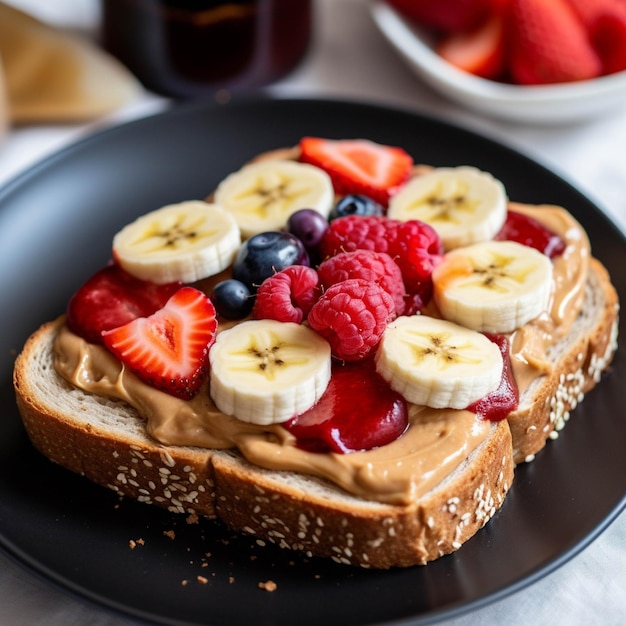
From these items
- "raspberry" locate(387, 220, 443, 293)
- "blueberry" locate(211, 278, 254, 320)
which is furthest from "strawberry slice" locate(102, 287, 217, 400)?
"raspberry" locate(387, 220, 443, 293)

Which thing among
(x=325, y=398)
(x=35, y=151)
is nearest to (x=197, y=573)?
(x=325, y=398)

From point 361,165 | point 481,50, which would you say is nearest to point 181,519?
point 361,165

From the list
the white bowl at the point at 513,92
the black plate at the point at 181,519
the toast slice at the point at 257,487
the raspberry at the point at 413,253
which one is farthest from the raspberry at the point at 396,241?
the white bowl at the point at 513,92

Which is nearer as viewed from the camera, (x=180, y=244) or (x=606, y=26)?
(x=180, y=244)

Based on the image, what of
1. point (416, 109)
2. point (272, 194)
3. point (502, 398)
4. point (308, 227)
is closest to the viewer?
point (502, 398)

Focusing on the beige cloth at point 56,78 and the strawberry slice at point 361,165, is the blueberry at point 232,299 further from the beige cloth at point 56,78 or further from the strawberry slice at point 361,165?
the beige cloth at point 56,78

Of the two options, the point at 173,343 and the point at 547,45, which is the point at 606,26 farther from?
the point at 173,343

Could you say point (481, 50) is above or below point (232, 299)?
above
